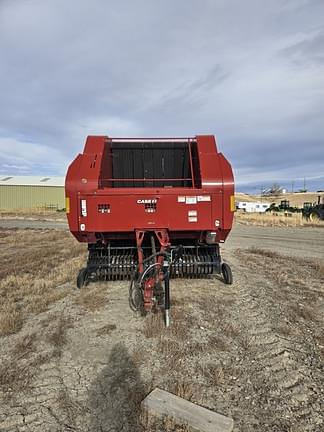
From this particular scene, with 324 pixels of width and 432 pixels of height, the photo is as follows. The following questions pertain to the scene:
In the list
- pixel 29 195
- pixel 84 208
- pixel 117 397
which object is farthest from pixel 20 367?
pixel 29 195

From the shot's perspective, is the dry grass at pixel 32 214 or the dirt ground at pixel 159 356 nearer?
the dirt ground at pixel 159 356

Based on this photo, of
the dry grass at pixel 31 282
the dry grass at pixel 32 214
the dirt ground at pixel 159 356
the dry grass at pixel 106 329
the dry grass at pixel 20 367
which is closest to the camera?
the dirt ground at pixel 159 356

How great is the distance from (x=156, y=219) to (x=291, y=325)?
2270mm

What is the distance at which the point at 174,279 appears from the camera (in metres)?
5.92

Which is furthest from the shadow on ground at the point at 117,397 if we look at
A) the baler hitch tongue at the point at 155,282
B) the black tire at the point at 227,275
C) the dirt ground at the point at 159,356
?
the black tire at the point at 227,275

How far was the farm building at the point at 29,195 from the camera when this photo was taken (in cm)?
4434

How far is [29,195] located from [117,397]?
45.9 metres

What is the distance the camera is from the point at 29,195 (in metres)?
44.8

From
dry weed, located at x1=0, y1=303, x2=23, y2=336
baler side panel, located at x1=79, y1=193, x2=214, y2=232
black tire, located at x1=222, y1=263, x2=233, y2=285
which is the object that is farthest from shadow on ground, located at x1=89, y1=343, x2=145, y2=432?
Answer: black tire, located at x1=222, y1=263, x2=233, y2=285

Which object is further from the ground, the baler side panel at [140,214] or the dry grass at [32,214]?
the baler side panel at [140,214]

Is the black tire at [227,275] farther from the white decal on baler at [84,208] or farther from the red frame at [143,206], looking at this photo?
the white decal on baler at [84,208]

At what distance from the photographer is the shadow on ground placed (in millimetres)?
2248

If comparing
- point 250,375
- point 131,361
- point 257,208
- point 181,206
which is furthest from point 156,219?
point 257,208

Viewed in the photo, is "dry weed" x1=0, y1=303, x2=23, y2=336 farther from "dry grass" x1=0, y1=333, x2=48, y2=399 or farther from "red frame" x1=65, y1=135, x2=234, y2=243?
"red frame" x1=65, y1=135, x2=234, y2=243
